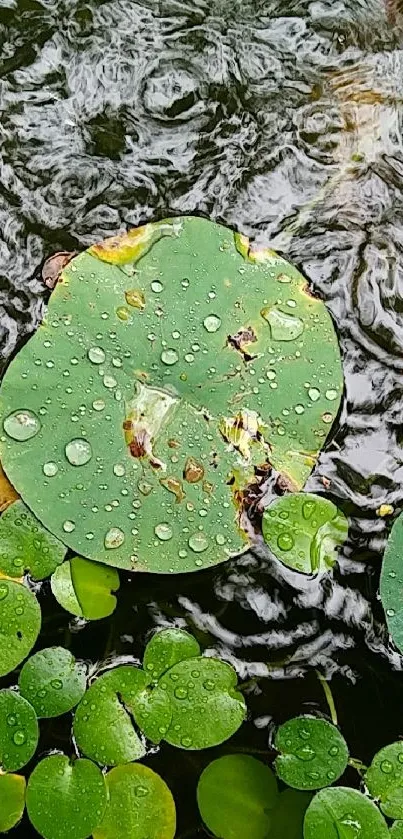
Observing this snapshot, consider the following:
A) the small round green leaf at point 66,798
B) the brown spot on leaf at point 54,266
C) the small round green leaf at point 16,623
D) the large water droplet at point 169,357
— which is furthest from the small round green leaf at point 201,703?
the brown spot on leaf at point 54,266

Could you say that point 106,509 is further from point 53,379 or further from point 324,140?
point 324,140

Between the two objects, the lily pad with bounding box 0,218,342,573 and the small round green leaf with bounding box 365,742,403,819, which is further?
the lily pad with bounding box 0,218,342,573

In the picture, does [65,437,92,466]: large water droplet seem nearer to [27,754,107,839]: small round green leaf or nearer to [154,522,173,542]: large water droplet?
[154,522,173,542]: large water droplet

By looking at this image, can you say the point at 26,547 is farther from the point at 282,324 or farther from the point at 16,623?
the point at 282,324

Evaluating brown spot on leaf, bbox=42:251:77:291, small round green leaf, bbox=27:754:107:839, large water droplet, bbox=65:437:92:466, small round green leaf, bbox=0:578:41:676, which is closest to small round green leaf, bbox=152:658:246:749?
small round green leaf, bbox=27:754:107:839

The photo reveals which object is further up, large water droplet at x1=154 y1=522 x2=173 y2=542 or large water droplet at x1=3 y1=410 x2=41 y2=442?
large water droplet at x1=3 y1=410 x2=41 y2=442
